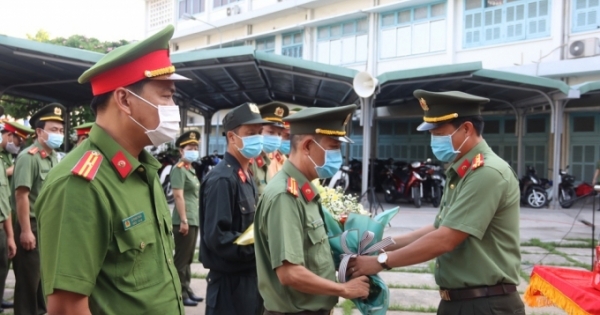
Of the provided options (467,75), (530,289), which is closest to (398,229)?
(467,75)

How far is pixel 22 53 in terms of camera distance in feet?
30.9

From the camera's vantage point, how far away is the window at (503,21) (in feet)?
52.1

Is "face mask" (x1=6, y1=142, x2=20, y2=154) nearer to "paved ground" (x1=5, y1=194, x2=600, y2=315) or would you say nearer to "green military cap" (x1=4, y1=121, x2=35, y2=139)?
"green military cap" (x1=4, y1=121, x2=35, y2=139)

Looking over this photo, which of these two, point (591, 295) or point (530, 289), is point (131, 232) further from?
point (530, 289)

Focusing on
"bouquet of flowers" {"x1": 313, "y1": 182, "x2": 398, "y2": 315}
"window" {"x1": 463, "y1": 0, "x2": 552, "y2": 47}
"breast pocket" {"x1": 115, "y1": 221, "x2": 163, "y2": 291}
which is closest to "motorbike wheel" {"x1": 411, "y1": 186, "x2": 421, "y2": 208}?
"window" {"x1": 463, "y1": 0, "x2": 552, "y2": 47}

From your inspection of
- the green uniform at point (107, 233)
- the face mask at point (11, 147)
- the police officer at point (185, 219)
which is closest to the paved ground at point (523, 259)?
the police officer at point (185, 219)

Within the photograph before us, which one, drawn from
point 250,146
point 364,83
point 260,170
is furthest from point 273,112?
point 364,83

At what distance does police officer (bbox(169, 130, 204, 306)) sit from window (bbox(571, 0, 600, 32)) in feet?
45.9

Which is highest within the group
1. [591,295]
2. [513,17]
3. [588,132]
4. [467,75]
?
[513,17]

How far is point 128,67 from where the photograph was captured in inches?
68.2

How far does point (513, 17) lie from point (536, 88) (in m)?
5.16

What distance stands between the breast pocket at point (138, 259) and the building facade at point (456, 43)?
15.9 metres

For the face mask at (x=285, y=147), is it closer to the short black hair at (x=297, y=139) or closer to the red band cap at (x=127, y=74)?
the short black hair at (x=297, y=139)

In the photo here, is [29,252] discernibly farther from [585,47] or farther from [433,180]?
[585,47]
